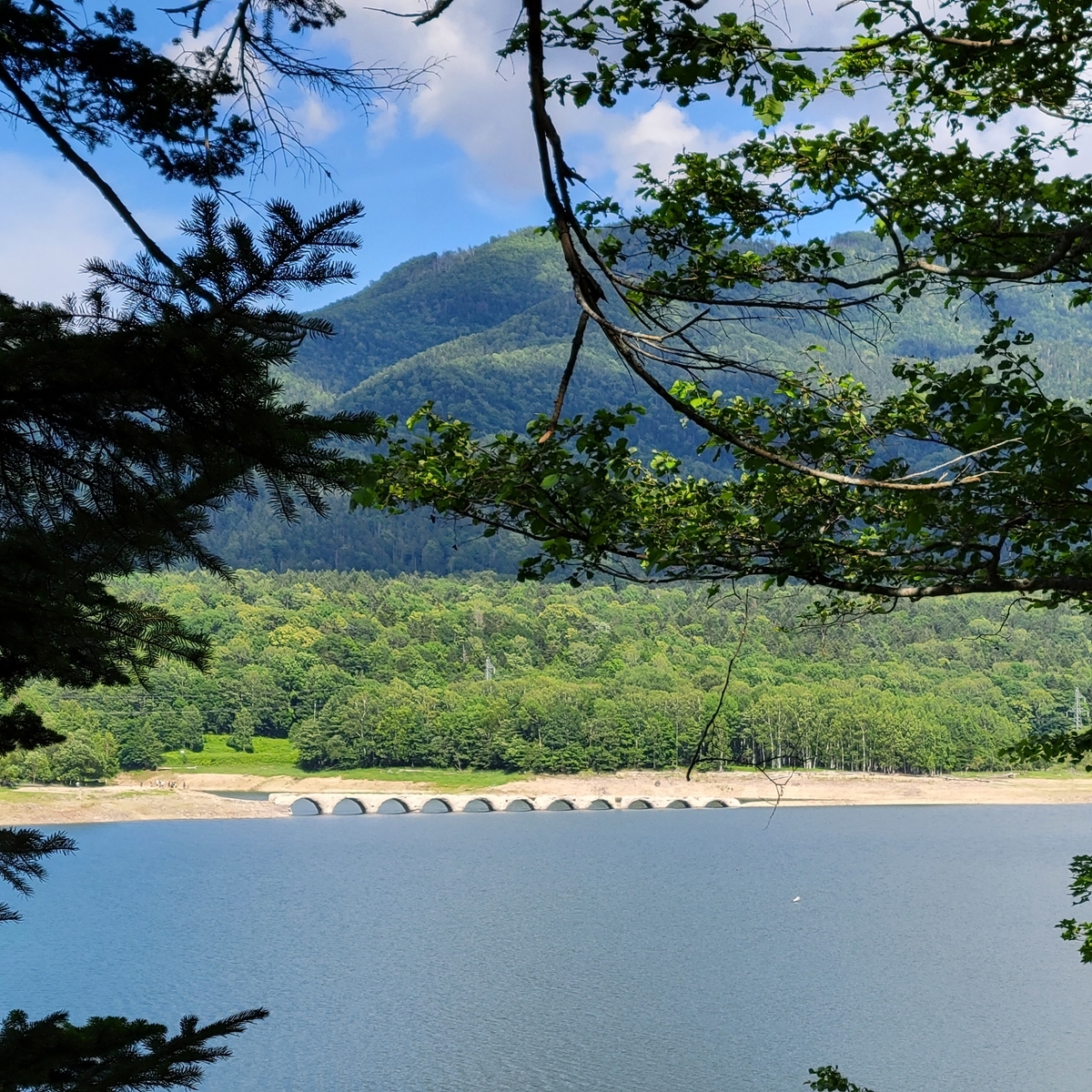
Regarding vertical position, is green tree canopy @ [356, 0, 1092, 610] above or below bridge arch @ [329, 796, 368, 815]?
above

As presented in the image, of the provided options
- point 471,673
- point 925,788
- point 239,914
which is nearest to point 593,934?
point 239,914

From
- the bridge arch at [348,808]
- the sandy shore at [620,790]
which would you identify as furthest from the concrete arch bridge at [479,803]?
the sandy shore at [620,790]

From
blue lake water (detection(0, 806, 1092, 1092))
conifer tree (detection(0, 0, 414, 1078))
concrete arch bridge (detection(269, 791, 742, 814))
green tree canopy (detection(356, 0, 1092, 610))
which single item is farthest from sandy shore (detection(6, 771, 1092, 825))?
conifer tree (detection(0, 0, 414, 1078))

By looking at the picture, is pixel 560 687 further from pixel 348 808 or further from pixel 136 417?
pixel 136 417

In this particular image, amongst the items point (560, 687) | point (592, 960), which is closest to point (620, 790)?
point (560, 687)

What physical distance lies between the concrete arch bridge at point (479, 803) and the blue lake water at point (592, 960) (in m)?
16.4

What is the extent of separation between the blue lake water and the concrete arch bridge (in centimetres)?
1635

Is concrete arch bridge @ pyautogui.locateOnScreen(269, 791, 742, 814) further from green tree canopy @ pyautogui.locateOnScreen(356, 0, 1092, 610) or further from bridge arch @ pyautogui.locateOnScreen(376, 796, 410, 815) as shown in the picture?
green tree canopy @ pyautogui.locateOnScreen(356, 0, 1092, 610)

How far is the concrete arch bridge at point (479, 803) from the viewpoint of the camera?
72.7 metres

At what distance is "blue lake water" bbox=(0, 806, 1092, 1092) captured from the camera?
2083 centimetres

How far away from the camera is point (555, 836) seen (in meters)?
58.8

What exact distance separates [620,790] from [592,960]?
48806 mm

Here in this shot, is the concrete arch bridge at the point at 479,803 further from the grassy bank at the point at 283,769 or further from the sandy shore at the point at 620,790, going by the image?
the grassy bank at the point at 283,769

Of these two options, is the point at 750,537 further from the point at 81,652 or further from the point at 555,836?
the point at 555,836
